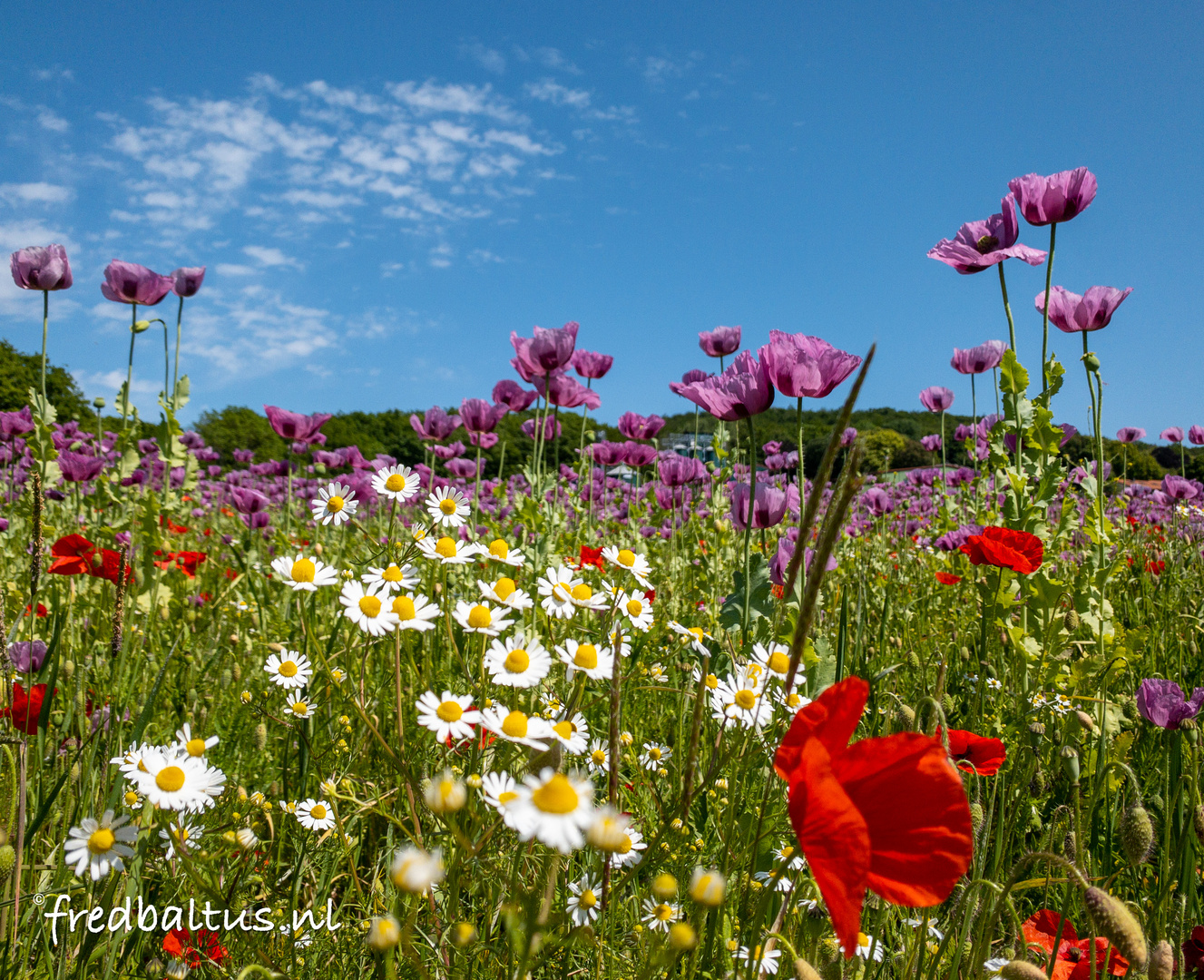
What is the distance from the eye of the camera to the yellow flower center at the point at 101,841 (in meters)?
1.00

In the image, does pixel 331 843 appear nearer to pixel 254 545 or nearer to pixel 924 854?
pixel 924 854

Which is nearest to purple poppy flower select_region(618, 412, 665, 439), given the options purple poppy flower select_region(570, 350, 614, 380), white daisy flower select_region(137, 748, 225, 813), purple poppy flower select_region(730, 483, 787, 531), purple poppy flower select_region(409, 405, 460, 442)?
purple poppy flower select_region(570, 350, 614, 380)

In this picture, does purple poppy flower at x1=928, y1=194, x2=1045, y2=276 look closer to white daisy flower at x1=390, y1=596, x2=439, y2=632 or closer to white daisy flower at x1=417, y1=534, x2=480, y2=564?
white daisy flower at x1=417, y1=534, x2=480, y2=564

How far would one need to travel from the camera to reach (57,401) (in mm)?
18078

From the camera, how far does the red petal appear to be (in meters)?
0.88

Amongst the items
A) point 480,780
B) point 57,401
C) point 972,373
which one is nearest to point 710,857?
point 480,780

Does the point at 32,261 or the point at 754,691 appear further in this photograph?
the point at 32,261

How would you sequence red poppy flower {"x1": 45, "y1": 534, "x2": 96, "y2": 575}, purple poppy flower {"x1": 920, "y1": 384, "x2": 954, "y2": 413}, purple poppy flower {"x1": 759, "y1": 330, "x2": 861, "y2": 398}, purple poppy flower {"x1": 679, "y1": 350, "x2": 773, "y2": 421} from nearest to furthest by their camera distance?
1. purple poppy flower {"x1": 759, "y1": 330, "x2": 861, "y2": 398}
2. purple poppy flower {"x1": 679, "y1": 350, "x2": 773, "y2": 421}
3. red poppy flower {"x1": 45, "y1": 534, "x2": 96, "y2": 575}
4. purple poppy flower {"x1": 920, "y1": 384, "x2": 954, "y2": 413}

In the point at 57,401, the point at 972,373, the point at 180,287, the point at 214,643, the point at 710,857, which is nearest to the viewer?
the point at 710,857

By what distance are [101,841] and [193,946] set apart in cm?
45

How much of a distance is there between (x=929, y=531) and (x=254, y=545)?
6.75m

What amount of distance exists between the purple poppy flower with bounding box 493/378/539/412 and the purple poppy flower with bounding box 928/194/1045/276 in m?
2.32

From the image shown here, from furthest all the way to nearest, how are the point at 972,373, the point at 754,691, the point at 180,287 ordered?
the point at 972,373
the point at 180,287
the point at 754,691

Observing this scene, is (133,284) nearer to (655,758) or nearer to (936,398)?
(655,758)
